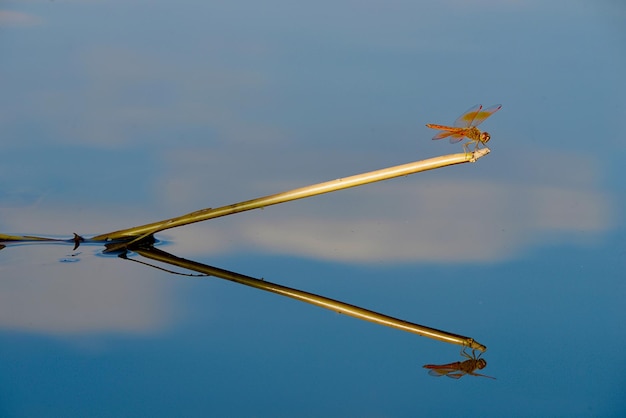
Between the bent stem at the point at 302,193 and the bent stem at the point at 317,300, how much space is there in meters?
0.09

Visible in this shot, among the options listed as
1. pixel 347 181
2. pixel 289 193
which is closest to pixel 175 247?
pixel 289 193

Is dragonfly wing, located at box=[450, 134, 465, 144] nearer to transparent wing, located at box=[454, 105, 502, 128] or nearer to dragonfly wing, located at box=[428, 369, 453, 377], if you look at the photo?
transparent wing, located at box=[454, 105, 502, 128]

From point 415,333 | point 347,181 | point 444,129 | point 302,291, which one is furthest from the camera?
point 444,129

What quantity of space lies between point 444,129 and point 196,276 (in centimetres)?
115

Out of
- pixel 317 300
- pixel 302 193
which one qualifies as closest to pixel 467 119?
pixel 302 193

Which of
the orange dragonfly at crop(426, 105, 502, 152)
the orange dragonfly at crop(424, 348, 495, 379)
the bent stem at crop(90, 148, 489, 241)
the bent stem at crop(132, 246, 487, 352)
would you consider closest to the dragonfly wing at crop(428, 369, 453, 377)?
the orange dragonfly at crop(424, 348, 495, 379)

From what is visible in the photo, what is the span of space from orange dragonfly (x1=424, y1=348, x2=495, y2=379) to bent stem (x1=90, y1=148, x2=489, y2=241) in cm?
Answer: 82

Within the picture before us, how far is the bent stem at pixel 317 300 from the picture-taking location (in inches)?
109

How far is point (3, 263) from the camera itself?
10.7 feet

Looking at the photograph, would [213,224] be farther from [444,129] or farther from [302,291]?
[444,129]

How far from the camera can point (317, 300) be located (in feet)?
9.81

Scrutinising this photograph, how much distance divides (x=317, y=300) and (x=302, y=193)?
1.71ft

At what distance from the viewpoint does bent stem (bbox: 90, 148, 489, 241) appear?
3.21 metres

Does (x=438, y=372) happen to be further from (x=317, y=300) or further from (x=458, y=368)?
(x=317, y=300)
